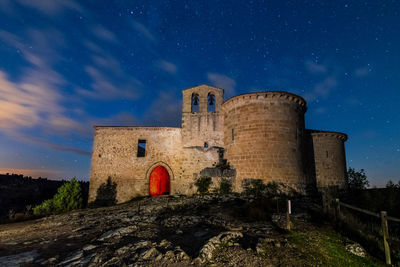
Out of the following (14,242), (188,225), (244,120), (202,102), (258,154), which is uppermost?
(202,102)

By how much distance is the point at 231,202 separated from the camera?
10.1 metres

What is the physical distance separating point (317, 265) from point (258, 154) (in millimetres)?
8540

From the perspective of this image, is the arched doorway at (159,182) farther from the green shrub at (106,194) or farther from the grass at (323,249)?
the grass at (323,249)

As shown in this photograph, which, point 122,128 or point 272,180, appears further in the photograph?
point 122,128

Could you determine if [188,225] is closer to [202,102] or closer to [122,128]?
[202,102]

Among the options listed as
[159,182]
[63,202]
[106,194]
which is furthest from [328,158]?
[63,202]

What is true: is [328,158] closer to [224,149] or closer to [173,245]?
[224,149]

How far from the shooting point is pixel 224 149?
14.4 m

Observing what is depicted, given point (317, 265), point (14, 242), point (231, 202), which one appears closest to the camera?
point (317, 265)

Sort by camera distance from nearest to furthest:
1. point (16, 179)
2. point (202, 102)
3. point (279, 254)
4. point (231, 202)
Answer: point (279, 254) < point (231, 202) < point (202, 102) < point (16, 179)

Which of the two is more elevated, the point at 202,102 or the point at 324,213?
the point at 202,102

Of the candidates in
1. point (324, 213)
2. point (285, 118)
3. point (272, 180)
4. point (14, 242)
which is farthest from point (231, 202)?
point (14, 242)

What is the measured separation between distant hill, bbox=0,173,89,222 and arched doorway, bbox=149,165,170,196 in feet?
42.5

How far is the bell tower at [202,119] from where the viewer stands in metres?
15.2
